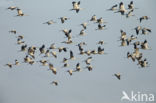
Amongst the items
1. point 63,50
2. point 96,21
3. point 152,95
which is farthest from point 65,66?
point 152,95

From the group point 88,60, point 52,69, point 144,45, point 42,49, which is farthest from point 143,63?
point 42,49

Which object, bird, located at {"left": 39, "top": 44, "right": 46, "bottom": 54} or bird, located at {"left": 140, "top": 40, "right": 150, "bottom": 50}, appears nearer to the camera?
bird, located at {"left": 140, "top": 40, "right": 150, "bottom": 50}

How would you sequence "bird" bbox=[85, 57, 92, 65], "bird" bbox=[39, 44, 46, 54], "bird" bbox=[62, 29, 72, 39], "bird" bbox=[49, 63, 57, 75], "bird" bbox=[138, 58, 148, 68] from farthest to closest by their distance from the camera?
1. "bird" bbox=[49, 63, 57, 75]
2. "bird" bbox=[85, 57, 92, 65]
3. "bird" bbox=[39, 44, 46, 54]
4. "bird" bbox=[138, 58, 148, 68]
5. "bird" bbox=[62, 29, 72, 39]

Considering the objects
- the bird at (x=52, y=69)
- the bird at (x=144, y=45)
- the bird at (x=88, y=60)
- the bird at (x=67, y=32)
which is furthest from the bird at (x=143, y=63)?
the bird at (x=52, y=69)

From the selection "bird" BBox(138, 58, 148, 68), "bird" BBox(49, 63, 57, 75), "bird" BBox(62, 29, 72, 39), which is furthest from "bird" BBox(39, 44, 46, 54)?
"bird" BBox(138, 58, 148, 68)

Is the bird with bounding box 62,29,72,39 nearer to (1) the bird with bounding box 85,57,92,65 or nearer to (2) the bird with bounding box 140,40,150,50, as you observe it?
(1) the bird with bounding box 85,57,92,65

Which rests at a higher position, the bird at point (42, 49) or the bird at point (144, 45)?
the bird at point (42, 49)

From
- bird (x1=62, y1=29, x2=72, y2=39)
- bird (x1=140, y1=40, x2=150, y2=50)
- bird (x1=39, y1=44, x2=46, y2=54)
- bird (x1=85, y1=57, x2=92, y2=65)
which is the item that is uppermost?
bird (x1=62, y1=29, x2=72, y2=39)

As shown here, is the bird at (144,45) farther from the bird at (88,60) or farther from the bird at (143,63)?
the bird at (88,60)

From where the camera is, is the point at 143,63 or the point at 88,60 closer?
the point at 143,63

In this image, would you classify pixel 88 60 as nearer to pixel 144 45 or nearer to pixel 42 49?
pixel 42 49

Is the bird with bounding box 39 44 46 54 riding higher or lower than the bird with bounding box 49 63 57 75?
higher

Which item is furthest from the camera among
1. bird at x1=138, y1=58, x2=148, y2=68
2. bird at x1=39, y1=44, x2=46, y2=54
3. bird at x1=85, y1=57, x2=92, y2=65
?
bird at x1=85, y1=57, x2=92, y2=65

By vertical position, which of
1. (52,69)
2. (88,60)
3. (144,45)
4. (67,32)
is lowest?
(52,69)
